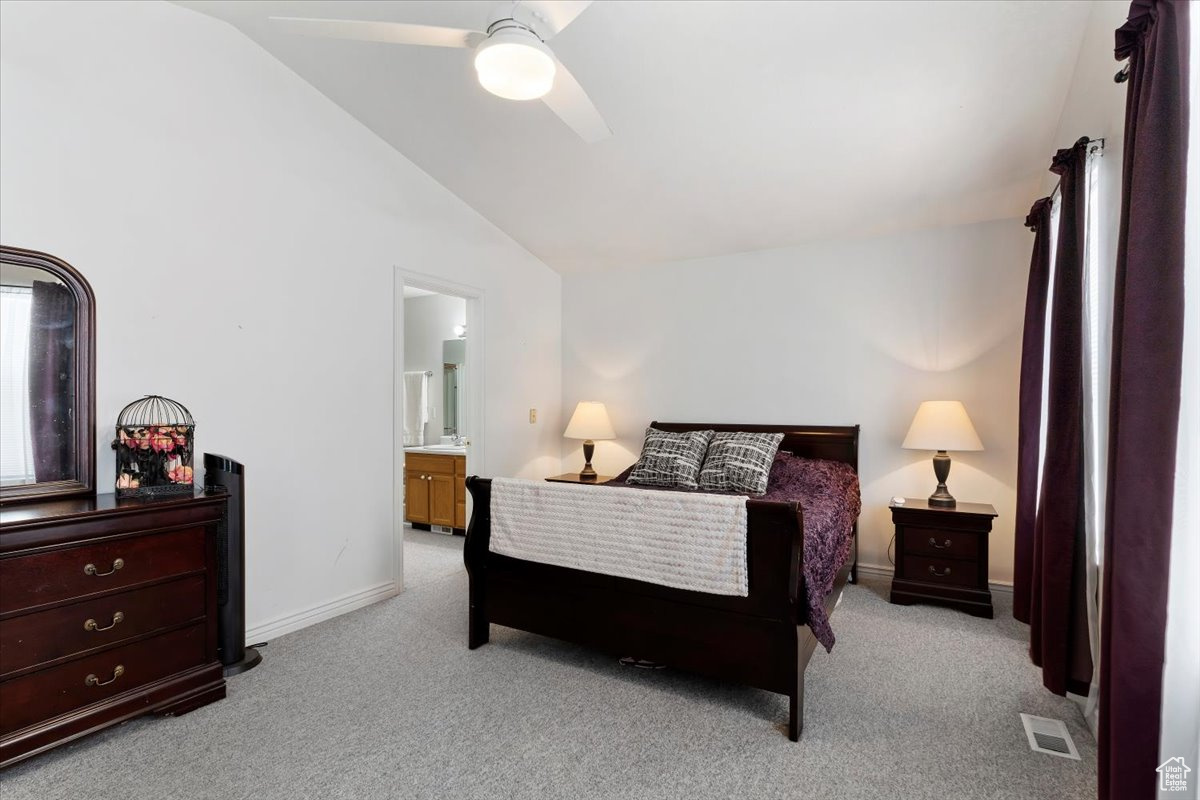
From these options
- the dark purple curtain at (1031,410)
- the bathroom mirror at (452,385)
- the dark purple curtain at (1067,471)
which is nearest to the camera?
the dark purple curtain at (1067,471)

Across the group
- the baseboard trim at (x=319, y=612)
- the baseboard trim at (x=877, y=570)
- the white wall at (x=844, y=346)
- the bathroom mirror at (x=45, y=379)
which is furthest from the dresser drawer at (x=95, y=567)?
the baseboard trim at (x=877, y=570)

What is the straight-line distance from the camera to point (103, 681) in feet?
6.88

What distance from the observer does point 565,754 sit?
202cm

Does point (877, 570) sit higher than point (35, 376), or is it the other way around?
point (35, 376)

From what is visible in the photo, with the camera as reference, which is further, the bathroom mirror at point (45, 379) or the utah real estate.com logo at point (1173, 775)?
the bathroom mirror at point (45, 379)

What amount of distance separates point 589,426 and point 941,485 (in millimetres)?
2479

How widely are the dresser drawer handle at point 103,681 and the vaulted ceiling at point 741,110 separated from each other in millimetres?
2392

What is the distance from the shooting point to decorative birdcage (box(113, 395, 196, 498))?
2414 mm

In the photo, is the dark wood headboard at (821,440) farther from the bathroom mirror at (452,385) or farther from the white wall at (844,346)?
the bathroom mirror at (452,385)

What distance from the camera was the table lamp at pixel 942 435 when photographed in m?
3.44

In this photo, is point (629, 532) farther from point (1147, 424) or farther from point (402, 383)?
point (402, 383)

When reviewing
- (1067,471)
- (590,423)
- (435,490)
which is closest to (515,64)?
(1067,471)

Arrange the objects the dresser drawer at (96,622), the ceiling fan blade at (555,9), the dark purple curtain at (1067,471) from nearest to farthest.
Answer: the ceiling fan blade at (555,9), the dresser drawer at (96,622), the dark purple curtain at (1067,471)

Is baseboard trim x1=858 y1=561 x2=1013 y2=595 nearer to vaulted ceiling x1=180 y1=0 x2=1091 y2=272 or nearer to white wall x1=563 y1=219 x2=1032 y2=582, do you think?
white wall x1=563 y1=219 x2=1032 y2=582
